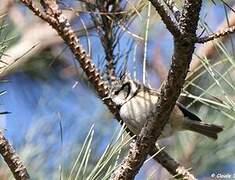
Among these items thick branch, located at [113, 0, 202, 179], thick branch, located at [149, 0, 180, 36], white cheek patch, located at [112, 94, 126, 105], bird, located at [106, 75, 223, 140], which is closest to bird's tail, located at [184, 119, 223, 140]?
bird, located at [106, 75, 223, 140]

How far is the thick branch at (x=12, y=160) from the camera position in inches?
27.7

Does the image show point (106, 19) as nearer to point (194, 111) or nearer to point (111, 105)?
point (111, 105)

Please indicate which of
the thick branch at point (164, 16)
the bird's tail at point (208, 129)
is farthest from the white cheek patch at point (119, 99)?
the thick branch at point (164, 16)

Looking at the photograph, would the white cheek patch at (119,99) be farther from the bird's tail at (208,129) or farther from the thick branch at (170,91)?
the thick branch at (170,91)

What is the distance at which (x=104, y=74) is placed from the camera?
1005 mm

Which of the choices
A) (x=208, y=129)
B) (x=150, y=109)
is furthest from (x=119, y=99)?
(x=208, y=129)

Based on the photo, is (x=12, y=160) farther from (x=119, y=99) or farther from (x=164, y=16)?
(x=119, y=99)

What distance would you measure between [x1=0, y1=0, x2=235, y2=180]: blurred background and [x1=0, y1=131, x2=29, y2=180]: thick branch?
0.28 ft

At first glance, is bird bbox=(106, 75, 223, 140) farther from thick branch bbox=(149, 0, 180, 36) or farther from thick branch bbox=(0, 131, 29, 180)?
thick branch bbox=(149, 0, 180, 36)

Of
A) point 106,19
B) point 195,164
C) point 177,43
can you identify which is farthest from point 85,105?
point 177,43

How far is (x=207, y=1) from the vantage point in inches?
36.1

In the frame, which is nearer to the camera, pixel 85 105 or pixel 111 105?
pixel 111 105

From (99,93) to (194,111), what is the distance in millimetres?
435

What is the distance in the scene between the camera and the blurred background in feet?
3.15
